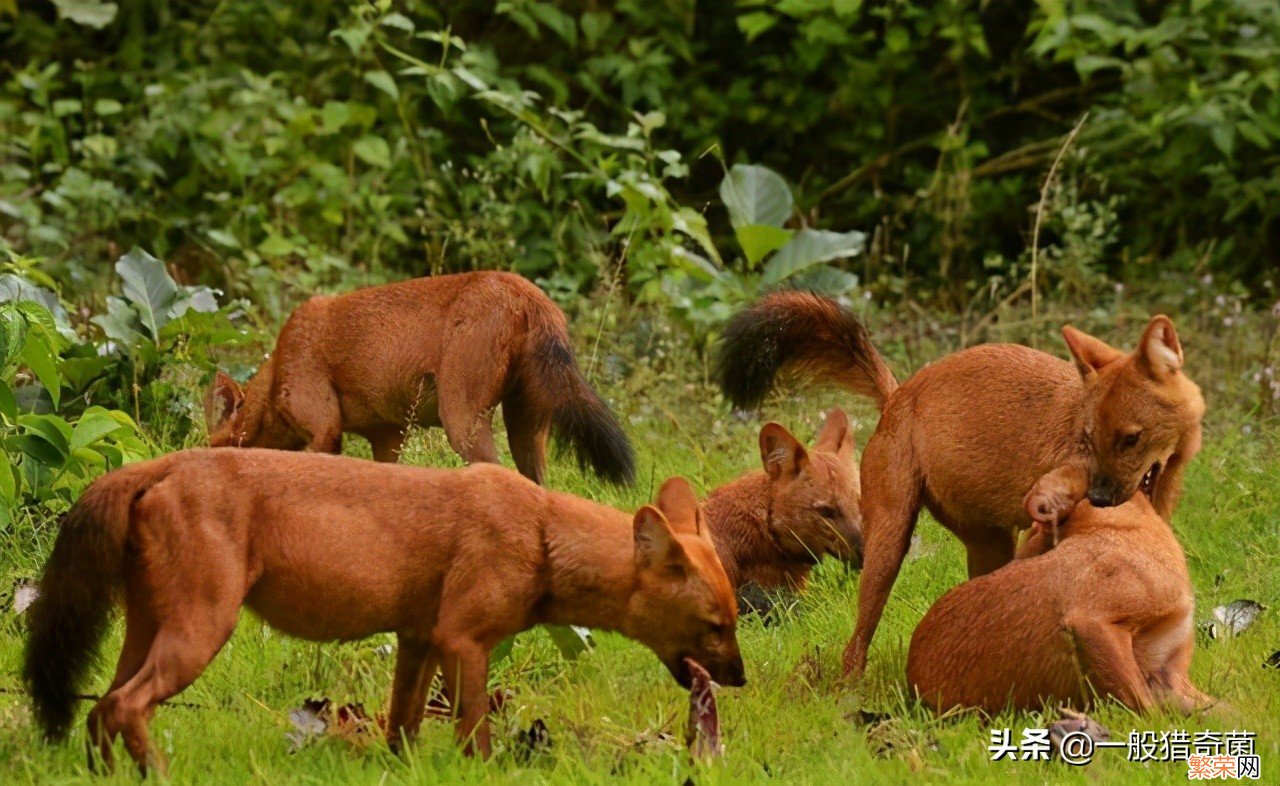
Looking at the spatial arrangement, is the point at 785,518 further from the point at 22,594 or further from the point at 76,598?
the point at 76,598

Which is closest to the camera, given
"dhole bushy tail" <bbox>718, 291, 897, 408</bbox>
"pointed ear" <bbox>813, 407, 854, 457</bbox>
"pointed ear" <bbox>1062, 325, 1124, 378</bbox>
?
"pointed ear" <bbox>1062, 325, 1124, 378</bbox>

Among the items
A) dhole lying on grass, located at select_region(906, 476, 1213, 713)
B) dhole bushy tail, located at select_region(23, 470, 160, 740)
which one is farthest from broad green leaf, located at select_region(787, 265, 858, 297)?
dhole bushy tail, located at select_region(23, 470, 160, 740)

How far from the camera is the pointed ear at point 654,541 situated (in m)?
4.35

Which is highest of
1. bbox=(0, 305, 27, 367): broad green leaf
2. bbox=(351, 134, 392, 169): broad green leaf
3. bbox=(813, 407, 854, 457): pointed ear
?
bbox=(0, 305, 27, 367): broad green leaf

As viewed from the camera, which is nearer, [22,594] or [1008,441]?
[1008,441]

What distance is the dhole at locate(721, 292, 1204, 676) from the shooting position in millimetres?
5168

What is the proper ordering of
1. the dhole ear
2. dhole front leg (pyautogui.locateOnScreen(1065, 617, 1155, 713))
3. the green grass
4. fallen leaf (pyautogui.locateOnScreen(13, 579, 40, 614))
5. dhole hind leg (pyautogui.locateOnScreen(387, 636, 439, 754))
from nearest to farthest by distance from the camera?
the green grass → dhole hind leg (pyautogui.locateOnScreen(387, 636, 439, 754)) → dhole front leg (pyautogui.locateOnScreen(1065, 617, 1155, 713)) → fallen leaf (pyautogui.locateOnScreen(13, 579, 40, 614)) → the dhole ear

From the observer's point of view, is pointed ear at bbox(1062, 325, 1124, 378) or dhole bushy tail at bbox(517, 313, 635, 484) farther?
dhole bushy tail at bbox(517, 313, 635, 484)

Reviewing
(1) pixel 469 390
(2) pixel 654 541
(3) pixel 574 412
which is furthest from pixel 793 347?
(2) pixel 654 541

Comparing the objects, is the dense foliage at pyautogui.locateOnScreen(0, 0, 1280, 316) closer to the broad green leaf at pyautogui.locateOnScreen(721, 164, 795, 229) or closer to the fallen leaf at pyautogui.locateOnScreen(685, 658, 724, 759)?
the broad green leaf at pyautogui.locateOnScreen(721, 164, 795, 229)

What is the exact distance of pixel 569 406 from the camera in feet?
19.9

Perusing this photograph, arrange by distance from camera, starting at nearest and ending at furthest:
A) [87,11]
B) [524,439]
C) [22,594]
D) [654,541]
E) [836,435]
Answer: [654,541], [22,594], [524,439], [836,435], [87,11]

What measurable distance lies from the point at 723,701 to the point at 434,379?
183 cm

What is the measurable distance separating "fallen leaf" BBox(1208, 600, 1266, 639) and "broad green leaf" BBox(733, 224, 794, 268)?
317 centimetres
